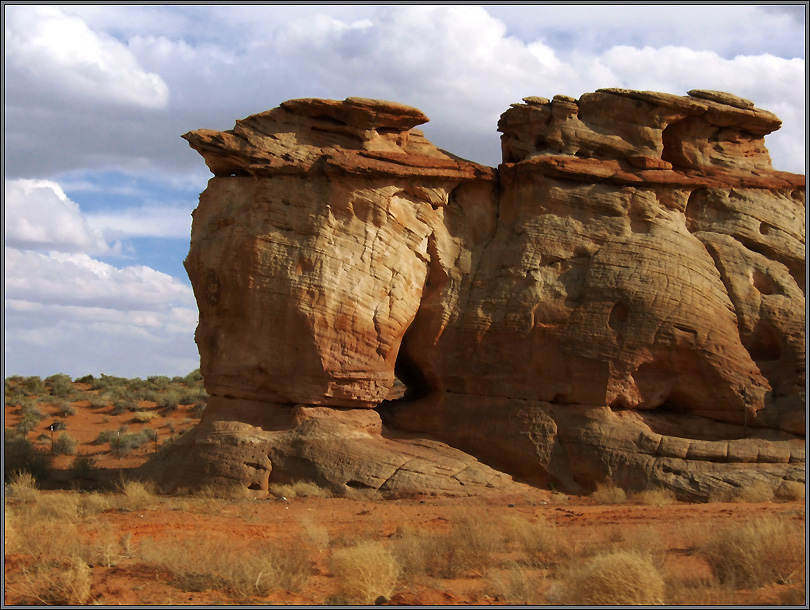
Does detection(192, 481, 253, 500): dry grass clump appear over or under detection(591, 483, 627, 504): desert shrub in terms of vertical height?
under

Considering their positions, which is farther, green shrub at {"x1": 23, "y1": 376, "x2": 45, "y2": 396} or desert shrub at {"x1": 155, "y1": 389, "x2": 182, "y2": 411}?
green shrub at {"x1": 23, "y1": 376, "x2": 45, "y2": 396}

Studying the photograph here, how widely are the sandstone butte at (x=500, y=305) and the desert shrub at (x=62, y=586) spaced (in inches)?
232

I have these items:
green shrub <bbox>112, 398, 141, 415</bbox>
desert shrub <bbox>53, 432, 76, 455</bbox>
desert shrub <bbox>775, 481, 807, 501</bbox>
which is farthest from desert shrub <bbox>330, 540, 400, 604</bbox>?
green shrub <bbox>112, 398, 141, 415</bbox>

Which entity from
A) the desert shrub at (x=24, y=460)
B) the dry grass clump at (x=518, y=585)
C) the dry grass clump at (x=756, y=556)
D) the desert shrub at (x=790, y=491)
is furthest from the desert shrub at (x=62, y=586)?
the desert shrub at (x=790, y=491)

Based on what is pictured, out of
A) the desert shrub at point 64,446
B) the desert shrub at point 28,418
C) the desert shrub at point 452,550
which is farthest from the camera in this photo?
the desert shrub at point 28,418

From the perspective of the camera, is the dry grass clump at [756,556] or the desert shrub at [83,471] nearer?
the dry grass clump at [756,556]

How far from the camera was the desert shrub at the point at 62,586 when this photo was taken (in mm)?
7828

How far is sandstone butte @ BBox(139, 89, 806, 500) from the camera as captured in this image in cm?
1443

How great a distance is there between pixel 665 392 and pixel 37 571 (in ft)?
34.8

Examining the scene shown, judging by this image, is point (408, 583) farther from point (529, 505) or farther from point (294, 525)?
point (529, 505)

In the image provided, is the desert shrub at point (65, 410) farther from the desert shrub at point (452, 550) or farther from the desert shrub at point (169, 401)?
the desert shrub at point (452, 550)

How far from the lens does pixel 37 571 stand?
8.68 meters

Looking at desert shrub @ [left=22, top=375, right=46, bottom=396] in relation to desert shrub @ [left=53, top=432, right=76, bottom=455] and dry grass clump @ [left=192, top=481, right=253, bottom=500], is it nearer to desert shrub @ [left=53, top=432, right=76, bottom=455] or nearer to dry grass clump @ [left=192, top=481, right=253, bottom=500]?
desert shrub @ [left=53, top=432, right=76, bottom=455]

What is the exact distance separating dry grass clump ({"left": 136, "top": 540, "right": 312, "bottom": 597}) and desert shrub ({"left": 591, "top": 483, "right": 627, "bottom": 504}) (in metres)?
5.89
